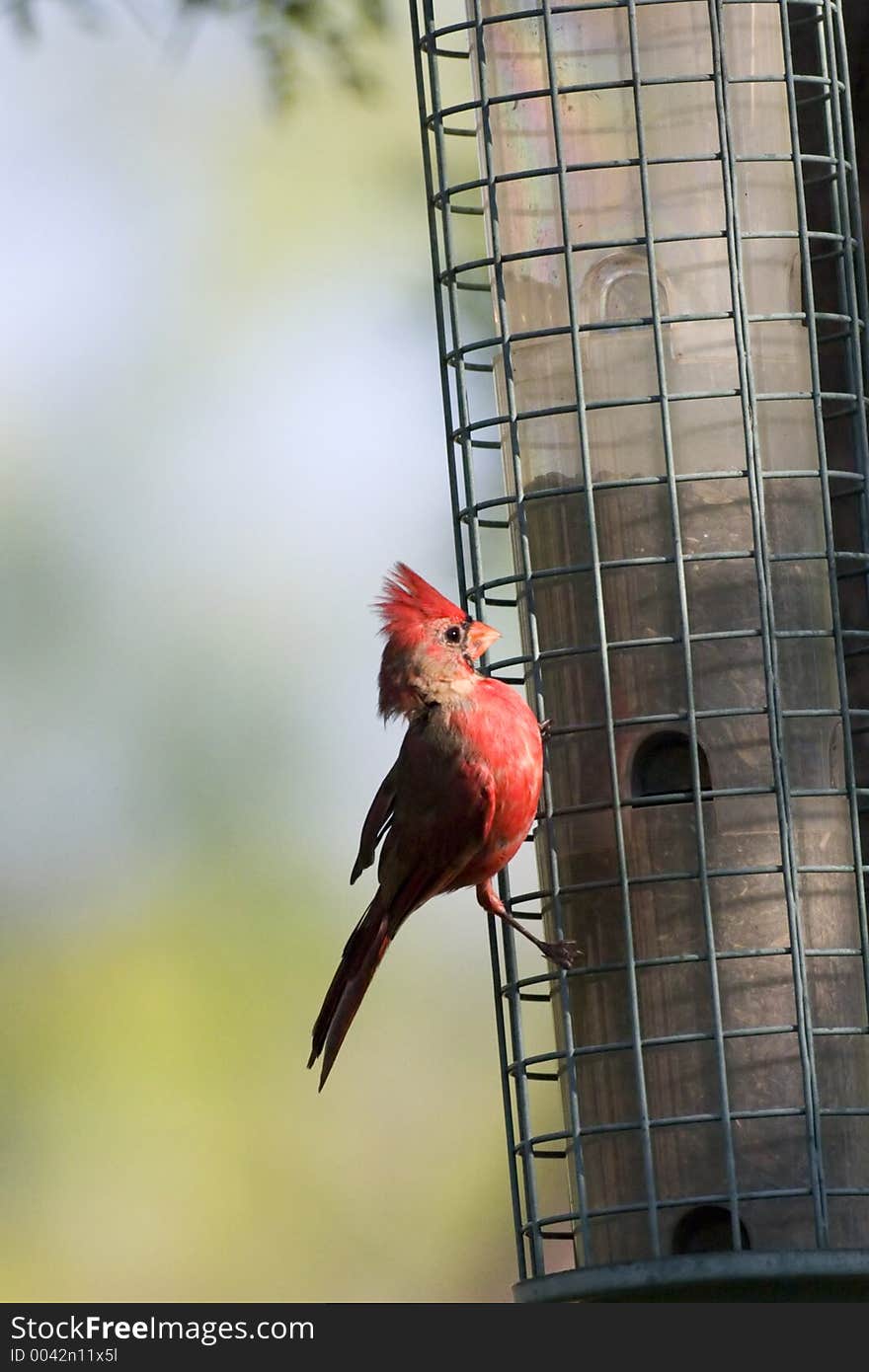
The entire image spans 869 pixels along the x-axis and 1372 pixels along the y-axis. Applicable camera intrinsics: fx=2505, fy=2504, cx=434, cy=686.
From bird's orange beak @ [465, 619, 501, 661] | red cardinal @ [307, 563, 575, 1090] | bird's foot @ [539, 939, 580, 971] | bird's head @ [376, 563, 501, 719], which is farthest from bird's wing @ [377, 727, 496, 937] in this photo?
bird's foot @ [539, 939, 580, 971]

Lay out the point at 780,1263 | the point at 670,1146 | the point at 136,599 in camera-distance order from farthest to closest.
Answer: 1. the point at 136,599
2. the point at 670,1146
3. the point at 780,1263


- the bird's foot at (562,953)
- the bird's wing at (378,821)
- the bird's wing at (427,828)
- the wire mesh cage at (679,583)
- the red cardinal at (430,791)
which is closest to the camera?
the wire mesh cage at (679,583)

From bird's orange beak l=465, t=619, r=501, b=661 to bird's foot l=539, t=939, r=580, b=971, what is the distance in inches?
31.8

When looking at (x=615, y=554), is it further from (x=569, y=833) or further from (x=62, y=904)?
(x=62, y=904)

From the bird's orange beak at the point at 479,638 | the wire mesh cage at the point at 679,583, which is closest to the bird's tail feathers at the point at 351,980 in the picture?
the wire mesh cage at the point at 679,583

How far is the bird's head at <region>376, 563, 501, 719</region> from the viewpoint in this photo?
21.1ft

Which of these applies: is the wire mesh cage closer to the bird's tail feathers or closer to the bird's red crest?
the bird's red crest

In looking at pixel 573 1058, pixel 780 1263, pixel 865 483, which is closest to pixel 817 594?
pixel 865 483

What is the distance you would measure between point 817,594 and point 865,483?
315 mm

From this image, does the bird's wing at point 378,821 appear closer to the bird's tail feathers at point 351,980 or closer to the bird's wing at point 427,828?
the bird's wing at point 427,828

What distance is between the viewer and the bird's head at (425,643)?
6441 mm

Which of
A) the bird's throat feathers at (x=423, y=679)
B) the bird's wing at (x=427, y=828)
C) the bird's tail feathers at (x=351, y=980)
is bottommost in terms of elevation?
the bird's tail feathers at (x=351, y=980)

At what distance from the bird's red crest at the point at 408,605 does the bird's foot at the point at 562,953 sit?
2.94 ft

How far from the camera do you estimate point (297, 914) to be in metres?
13.3
